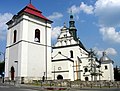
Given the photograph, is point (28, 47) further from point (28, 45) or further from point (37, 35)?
point (37, 35)

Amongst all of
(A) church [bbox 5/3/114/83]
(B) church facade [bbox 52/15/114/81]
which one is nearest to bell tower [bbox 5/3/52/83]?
(A) church [bbox 5/3/114/83]

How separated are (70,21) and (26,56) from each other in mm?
40758

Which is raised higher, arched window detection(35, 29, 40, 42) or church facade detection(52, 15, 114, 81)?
arched window detection(35, 29, 40, 42)

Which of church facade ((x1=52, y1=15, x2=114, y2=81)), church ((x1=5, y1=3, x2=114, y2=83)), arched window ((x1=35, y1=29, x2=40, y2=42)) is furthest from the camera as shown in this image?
church facade ((x1=52, y1=15, x2=114, y2=81))

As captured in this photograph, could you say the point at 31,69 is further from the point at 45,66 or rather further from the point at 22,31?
the point at 22,31

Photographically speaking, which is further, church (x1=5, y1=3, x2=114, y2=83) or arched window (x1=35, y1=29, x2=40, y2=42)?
arched window (x1=35, y1=29, x2=40, y2=42)

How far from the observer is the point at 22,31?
40719mm

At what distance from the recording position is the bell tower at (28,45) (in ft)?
131

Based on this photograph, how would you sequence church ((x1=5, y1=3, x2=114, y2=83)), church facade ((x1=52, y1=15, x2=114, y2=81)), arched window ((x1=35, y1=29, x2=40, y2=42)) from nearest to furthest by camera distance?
1. church ((x1=5, y1=3, x2=114, y2=83))
2. arched window ((x1=35, y1=29, x2=40, y2=42))
3. church facade ((x1=52, y1=15, x2=114, y2=81))

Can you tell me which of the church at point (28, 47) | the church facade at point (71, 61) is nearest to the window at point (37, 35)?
the church at point (28, 47)

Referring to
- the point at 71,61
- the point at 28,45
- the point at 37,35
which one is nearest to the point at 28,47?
the point at 28,45

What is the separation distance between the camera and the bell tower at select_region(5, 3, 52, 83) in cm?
4006

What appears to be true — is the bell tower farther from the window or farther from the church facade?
the church facade

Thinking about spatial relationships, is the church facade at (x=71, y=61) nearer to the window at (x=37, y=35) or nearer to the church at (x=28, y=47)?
the church at (x=28, y=47)
